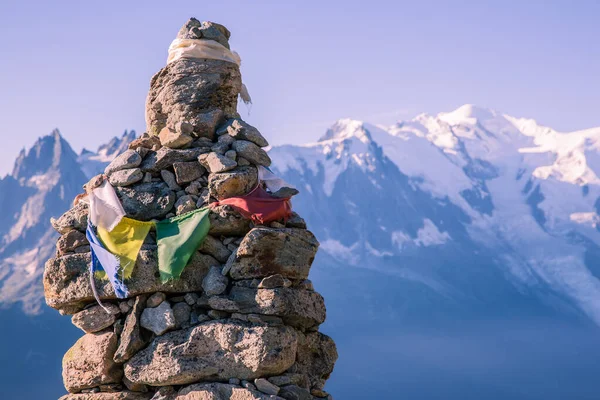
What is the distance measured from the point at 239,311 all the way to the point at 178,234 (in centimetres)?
160

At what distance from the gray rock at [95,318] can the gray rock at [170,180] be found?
2.11 metres

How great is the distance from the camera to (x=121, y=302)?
14.6m

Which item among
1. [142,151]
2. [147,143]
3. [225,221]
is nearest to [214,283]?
[225,221]

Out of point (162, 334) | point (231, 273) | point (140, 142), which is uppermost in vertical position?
→ point (140, 142)

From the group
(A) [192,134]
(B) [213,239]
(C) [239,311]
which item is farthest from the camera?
(A) [192,134]

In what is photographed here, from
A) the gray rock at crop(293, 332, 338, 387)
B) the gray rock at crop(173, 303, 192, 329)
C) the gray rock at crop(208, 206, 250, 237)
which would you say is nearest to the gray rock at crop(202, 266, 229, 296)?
the gray rock at crop(173, 303, 192, 329)

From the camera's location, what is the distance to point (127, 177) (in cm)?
1524

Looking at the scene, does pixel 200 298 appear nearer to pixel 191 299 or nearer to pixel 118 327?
pixel 191 299

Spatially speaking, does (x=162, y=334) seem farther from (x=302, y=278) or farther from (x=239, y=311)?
(x=302, y=278)

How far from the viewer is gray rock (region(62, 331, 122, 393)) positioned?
14.3m

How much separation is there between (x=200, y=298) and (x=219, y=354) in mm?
1005

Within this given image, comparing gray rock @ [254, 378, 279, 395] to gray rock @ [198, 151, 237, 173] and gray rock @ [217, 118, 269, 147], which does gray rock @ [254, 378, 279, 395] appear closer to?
gray rock @ [198, 151, 237, 173]

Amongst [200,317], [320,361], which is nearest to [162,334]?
[200,317]

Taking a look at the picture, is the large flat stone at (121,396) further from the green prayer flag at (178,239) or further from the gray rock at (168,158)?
the gray rock at (168,158)
